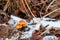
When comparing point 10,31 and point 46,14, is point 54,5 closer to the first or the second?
point 46,14

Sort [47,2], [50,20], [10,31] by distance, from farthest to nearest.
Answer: [47,2], [50,20], [10,31]

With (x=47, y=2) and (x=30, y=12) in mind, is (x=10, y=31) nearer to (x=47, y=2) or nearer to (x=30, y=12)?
(x=30, y=12)

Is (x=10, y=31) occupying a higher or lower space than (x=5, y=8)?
lower

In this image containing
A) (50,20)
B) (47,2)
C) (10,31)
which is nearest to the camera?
(10,31)

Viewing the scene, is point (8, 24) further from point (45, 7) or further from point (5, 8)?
point (45, 7)

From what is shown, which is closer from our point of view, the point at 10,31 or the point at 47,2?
the point at 10,31

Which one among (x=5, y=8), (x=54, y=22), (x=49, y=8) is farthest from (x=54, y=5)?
(x=5, y=8)

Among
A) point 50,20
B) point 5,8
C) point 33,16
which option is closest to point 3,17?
point 5,8

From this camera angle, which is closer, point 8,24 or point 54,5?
point 8,24

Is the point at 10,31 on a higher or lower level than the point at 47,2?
lower
